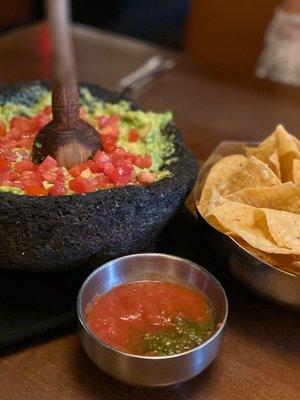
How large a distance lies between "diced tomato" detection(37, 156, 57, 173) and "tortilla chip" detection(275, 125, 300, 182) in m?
0.59

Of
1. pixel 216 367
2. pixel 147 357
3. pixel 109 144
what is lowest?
pixel 216 367

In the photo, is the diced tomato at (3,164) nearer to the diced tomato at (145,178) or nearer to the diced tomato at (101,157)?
the diced tomato at (101,157)

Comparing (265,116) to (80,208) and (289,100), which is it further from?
(80,208)

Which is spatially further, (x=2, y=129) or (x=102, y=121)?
(x=102, y=121)

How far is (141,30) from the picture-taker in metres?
5.11

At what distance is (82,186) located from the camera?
1.22 metres

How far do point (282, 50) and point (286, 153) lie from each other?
1.87 meters

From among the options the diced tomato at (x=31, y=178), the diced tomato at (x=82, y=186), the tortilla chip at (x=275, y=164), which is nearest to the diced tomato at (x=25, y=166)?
the diced tomato at (x=31, y=178)

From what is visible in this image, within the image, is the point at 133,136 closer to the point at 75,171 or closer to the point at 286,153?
the point at 75,171

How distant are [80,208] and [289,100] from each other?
5.11 feet

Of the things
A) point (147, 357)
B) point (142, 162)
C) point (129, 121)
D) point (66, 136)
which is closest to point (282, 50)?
point (129, 121)

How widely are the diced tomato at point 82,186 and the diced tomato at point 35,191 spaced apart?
63 mm

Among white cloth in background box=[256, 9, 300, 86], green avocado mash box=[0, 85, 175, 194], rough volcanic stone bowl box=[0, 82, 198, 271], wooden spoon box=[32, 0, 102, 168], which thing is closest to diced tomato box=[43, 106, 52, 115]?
green avocado mash box=[0, 85, 175, 194]

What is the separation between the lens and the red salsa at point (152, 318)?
1041 mm
